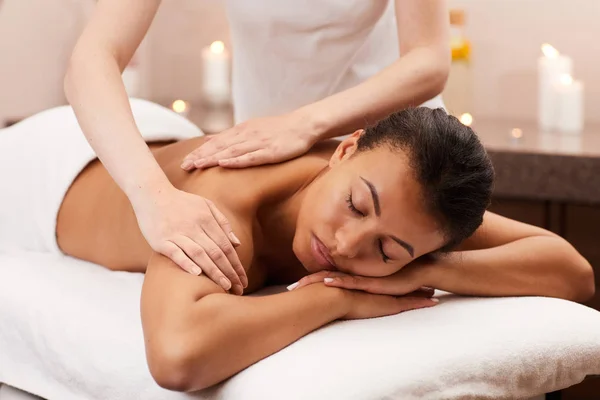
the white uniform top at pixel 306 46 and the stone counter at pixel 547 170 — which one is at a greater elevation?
the white uniform top at pixel 306 46

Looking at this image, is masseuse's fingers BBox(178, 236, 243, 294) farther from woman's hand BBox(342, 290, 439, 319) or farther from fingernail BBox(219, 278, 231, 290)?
woman's hand BBox(342, 290, 439, 319)

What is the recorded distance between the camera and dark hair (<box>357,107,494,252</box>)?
1.43 metres

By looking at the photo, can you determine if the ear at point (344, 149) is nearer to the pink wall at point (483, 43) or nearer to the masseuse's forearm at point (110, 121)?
the masseuse's forearm at point (110, 121)

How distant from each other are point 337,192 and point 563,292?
0.53 meters

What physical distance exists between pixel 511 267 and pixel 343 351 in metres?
0.47

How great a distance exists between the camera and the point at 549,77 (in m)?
3.07

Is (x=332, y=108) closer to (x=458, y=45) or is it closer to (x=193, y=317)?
(x=193, y=317)

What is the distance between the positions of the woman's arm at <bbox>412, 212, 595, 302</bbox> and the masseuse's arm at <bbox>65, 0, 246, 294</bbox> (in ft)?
1.22

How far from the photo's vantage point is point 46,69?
3.59m

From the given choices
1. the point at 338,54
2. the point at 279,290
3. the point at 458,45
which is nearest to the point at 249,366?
the point at 279,290

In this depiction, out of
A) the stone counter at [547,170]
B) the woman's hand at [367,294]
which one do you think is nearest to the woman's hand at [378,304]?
the woman's hand at [367,294]

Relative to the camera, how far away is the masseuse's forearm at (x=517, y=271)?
5.24ft

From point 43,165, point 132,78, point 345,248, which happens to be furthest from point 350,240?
point 132,78

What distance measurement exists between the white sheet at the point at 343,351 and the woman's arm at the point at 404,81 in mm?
397
